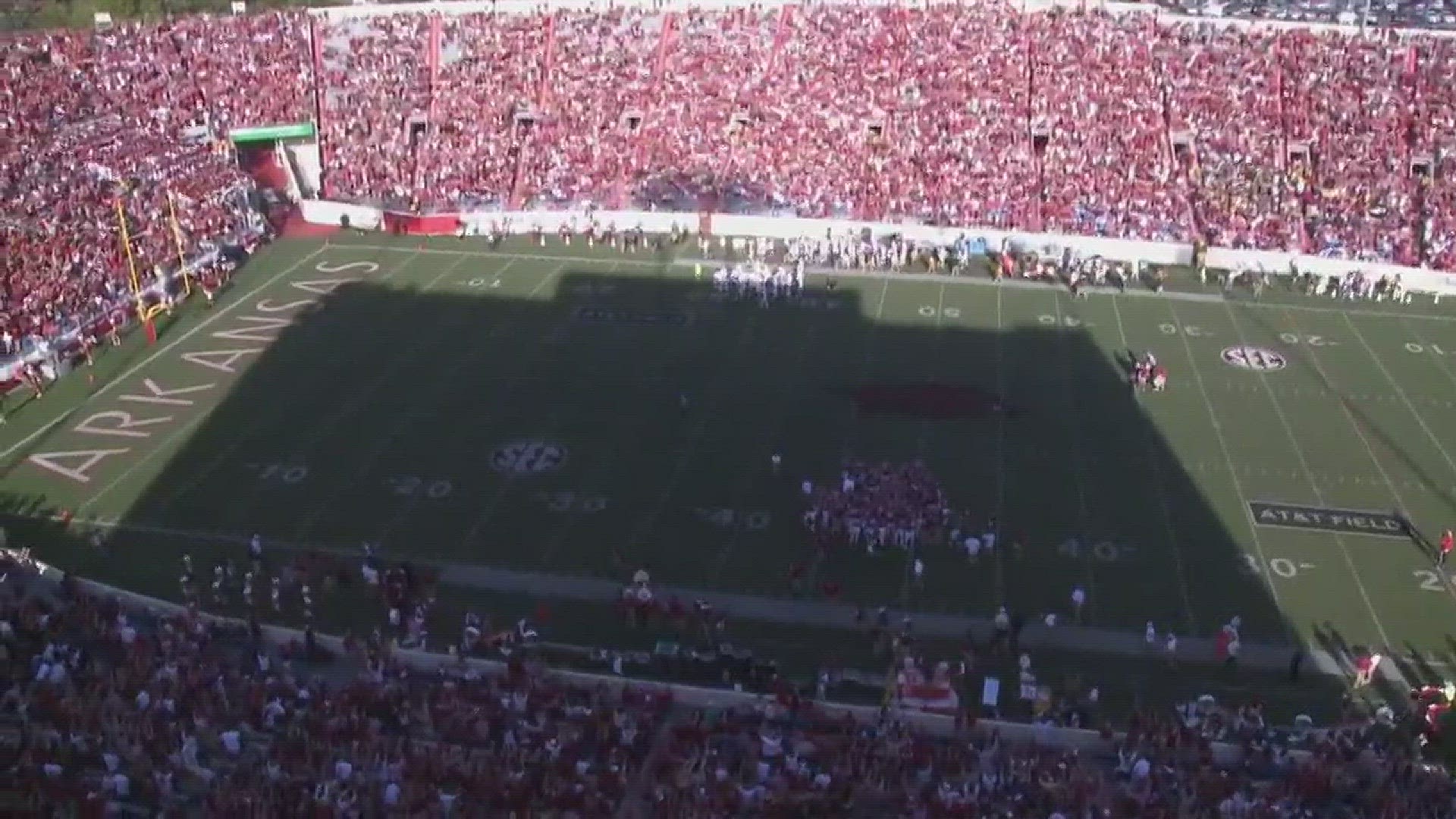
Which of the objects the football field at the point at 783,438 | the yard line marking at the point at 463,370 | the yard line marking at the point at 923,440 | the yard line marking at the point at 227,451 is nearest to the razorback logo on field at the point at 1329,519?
the football field at the point at 783,438

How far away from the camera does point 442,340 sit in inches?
1102

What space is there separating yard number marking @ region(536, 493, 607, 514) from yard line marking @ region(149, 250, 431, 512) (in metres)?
5.61

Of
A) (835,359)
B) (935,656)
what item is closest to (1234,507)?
(935,656)

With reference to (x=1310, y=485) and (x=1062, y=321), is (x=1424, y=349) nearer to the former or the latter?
(x=1062, y=321)

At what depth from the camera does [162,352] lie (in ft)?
89.9

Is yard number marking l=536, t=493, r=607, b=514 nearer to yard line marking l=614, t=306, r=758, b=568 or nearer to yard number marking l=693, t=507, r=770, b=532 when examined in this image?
yard line marking l=614, t=306, r=758, b=568

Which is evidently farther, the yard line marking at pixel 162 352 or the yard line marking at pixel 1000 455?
the yard line marking at pixel 162 352

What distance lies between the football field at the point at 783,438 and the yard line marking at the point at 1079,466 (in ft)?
0.21

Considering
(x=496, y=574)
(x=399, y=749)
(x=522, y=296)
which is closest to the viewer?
(x=399, y=749)

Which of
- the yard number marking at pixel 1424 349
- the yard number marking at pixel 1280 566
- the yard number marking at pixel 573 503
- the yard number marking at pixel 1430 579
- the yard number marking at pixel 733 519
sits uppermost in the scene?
the yard number marking at pixel 573 503

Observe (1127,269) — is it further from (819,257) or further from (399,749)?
(399,749)

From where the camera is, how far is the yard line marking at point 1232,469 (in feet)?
61.9

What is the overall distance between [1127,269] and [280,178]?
81.9 ft

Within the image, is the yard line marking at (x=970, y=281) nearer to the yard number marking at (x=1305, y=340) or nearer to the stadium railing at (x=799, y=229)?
the stadium railing at (x=799, y=229)
